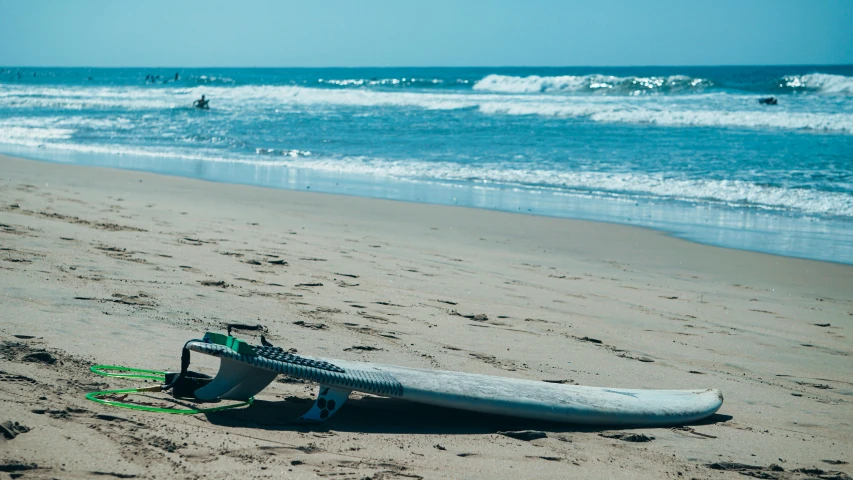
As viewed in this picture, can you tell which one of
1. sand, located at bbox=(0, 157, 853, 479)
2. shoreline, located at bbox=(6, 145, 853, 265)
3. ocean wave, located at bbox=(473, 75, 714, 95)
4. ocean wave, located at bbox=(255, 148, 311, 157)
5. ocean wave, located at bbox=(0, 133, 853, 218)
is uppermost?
ocean wave, located at bbox=(473, 75, 714, 95)

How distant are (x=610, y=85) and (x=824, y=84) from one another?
35.6 ft

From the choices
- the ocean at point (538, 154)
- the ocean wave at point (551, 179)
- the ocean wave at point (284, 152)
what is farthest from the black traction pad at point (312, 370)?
the ocean wave at point (284, 152)

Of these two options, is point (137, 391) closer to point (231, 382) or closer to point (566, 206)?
point (231, 382)

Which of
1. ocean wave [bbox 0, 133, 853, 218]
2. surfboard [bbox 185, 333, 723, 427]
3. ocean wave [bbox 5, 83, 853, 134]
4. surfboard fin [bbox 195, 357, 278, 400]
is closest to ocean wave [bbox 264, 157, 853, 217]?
ocean wave [bbox 0, 133, 853, 218]

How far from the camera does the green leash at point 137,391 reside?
274 cm

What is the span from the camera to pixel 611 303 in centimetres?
541

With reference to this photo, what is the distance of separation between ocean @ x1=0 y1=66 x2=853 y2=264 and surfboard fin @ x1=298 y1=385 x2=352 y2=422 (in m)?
6.12

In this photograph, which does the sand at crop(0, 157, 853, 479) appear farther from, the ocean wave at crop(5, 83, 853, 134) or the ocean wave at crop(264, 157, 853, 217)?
the ocean wave at crop(5, 83, 853, 134)

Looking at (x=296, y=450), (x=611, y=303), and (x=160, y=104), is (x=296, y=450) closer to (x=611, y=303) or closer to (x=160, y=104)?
(x=611, y=303)

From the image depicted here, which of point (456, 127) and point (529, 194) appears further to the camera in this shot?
point (456, 127)

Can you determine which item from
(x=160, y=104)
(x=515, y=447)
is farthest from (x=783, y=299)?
(x=160, y=104)

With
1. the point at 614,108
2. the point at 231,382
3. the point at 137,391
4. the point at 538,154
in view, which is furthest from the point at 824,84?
the point at 137,391

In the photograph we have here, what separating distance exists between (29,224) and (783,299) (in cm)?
610

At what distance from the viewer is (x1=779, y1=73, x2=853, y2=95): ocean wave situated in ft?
124
